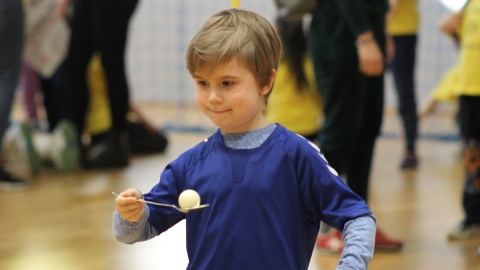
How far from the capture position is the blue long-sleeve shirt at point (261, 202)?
152 centimetres

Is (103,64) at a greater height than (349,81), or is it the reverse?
(349,81)

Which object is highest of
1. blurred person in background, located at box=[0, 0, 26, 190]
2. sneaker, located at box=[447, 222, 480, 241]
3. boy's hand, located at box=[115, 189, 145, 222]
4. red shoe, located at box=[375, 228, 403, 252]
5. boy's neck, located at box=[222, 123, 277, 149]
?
boy's neck, located at box=[222, 123, 277, 149]

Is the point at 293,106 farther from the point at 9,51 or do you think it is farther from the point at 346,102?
the point at 9,51

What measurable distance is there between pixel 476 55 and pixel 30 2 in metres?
2.49

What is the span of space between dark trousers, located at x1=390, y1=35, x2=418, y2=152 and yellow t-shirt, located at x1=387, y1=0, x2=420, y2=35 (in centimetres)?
3

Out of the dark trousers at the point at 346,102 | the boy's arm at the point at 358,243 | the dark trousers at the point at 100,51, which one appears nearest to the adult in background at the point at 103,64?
the dark trousers at the point at 100,51

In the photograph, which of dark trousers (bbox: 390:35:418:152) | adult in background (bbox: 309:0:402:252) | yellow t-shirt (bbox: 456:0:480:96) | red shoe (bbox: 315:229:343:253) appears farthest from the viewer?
dark trousers (bbox: 390:35:418:152)

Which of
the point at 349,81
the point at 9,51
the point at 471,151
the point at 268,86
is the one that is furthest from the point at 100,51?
the point at 268,86

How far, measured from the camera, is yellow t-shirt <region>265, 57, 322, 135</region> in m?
3.89

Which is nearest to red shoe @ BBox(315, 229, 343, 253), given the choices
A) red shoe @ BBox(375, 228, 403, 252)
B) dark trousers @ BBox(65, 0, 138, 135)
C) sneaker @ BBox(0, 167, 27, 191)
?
red shoe @ BBox(375, 228, 403, 252)

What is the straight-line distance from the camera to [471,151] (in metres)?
3.16

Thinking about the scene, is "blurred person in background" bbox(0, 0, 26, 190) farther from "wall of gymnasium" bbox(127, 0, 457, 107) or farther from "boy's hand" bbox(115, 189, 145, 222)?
"wall of gymnasium" bbox(127, 0, 457, 107)

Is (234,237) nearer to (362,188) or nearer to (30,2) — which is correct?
(362,188)

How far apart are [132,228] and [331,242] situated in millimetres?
1459
